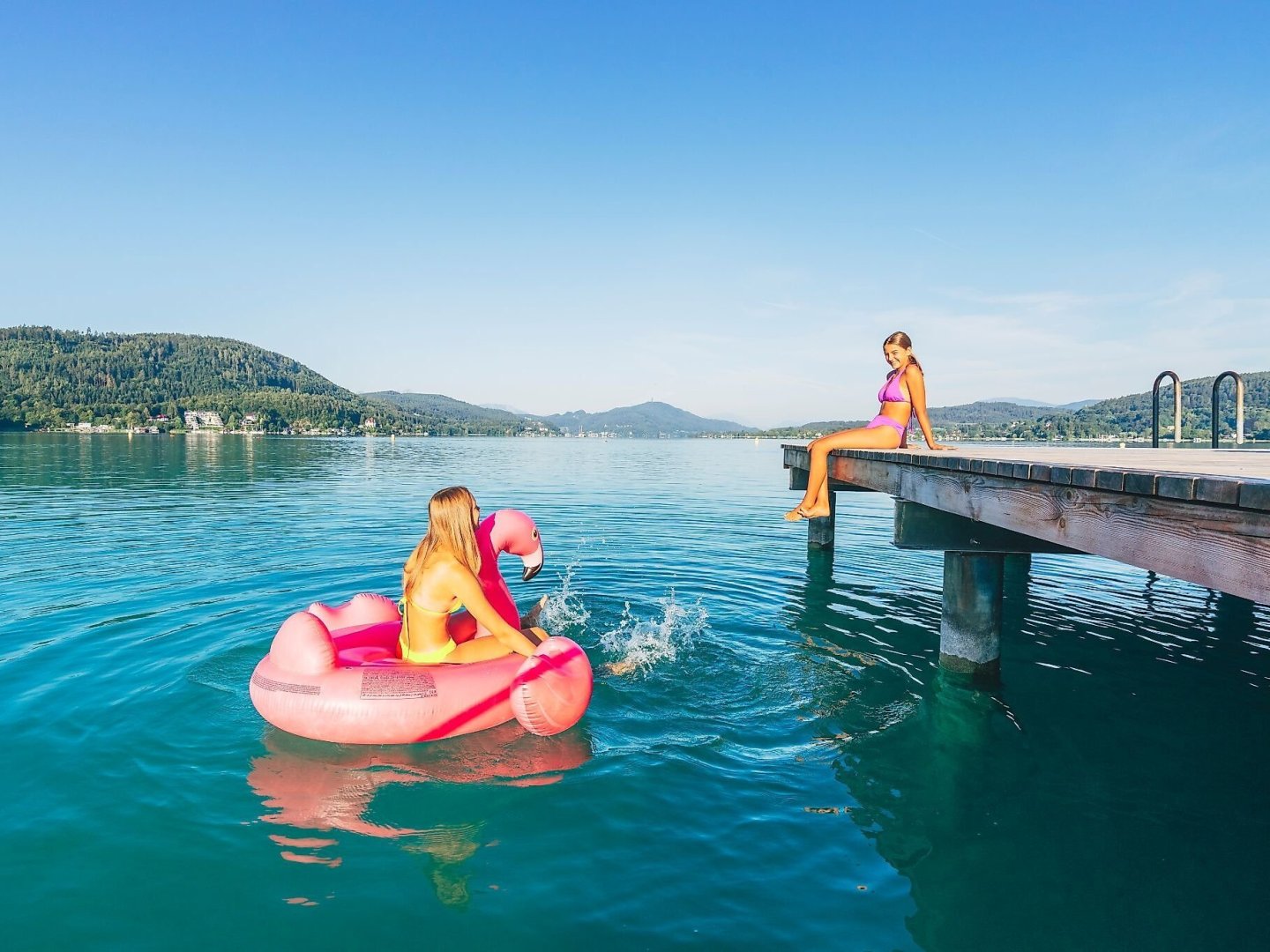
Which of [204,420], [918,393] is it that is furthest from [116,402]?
[918,393]

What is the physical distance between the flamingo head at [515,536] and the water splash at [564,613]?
211 cm

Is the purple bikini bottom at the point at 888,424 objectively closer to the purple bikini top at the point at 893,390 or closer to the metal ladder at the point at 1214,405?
the purple bikini top at the point at 893,390

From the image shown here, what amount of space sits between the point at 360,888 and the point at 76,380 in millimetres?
231746

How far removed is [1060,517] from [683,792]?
3.47 m

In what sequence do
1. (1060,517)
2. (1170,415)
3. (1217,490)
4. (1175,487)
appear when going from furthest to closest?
(1170,415) < (1060,517) < (1175,487) < (1217,490)

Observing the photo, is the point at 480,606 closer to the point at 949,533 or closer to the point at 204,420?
the point at 949,533

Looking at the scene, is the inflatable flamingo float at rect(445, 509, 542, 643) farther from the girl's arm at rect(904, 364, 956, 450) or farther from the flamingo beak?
the girl's arm at rect(904, 364, 956, 450)

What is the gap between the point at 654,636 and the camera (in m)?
9.03

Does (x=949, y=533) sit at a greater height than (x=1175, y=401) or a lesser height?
lesser

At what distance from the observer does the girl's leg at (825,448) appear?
31.0 feet

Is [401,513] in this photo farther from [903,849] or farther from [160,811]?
[903,849]

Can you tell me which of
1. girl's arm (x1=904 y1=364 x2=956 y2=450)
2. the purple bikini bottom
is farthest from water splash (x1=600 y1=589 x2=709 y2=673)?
girl's arm (x1=904 y1=364 x2=956 y2=450)

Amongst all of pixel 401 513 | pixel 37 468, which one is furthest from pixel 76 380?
pixel 401 513

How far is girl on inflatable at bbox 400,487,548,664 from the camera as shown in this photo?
620cm
